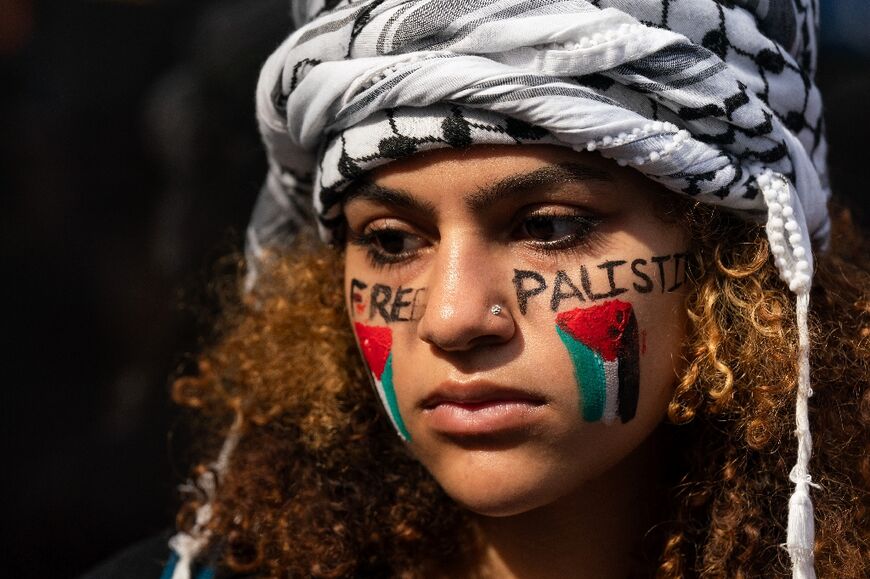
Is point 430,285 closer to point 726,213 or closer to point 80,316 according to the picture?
point 726,213

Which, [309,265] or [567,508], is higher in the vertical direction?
[309,265]

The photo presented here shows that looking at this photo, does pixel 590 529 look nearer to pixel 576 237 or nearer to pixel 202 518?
pixel 576 237

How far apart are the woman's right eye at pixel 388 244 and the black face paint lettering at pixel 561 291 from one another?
0.28m

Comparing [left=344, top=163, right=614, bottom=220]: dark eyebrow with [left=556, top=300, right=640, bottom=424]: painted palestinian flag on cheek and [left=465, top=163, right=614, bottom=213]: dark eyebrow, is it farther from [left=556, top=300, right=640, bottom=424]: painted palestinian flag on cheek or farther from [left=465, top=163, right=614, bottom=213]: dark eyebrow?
[left=556, top=300, right=640, bottom=424]: painted palestinian flag on cheek

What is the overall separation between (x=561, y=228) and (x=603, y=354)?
9.3 inches

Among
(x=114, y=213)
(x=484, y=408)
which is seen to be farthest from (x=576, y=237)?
(x=114, y=213)

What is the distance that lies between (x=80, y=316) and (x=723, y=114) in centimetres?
341

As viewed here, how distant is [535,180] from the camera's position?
171 centimetres

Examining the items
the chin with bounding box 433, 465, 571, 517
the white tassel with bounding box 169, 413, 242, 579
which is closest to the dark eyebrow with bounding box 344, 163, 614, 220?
the chin with bounding box 433, 465, 571, 517

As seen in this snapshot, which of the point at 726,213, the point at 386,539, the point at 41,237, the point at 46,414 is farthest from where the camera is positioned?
the point at 41,237

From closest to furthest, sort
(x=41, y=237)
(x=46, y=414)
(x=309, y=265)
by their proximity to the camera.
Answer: (x=309, y=265) → (x=46, y=414) → (x=41, y=237)

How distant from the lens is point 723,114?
5.61ft

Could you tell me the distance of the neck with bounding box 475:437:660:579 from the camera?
196 cm

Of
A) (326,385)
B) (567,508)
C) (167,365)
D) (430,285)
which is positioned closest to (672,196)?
(430,285)
